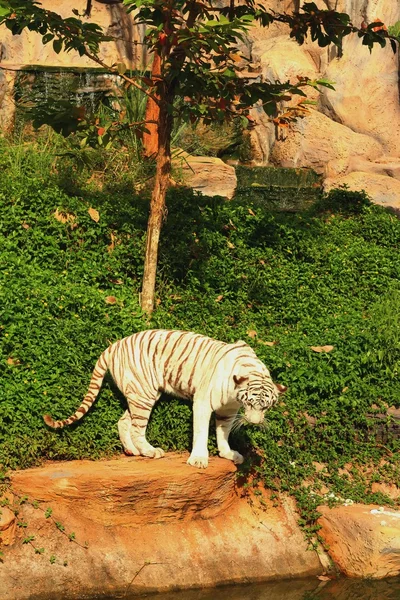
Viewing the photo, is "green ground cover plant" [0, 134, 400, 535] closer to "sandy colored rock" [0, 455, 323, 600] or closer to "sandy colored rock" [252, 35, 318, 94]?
"sandy colored rock" [0, 455, 323, 600]

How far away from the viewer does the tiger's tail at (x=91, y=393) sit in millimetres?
7266

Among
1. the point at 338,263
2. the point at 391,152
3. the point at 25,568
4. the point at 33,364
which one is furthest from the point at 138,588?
the point at 391,152

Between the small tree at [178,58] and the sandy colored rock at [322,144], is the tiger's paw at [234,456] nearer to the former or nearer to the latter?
the small tree at [178,58]

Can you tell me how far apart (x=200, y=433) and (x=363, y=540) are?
1501 mm

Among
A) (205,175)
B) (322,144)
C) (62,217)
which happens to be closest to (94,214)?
(62,217)

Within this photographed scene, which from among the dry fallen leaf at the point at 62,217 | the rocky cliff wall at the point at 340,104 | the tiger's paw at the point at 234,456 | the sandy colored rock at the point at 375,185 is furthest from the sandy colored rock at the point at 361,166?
the tiger's paw at the point at 234,456

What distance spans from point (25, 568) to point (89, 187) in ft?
17.9

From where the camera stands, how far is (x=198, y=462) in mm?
7223

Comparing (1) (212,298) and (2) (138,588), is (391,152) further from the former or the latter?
(2) (138,588)

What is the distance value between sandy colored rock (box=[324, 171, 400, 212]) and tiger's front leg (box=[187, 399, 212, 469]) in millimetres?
6289

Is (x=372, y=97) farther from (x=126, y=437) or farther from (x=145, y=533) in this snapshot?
(x=145, y=533)

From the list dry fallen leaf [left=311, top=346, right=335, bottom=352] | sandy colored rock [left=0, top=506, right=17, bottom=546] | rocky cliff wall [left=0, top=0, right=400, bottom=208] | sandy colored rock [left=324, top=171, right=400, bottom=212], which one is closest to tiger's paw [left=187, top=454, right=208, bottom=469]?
sandy colored rock [left=0, top=506, right=17, bottom=546]

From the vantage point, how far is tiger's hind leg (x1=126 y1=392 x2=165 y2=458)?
7422mm

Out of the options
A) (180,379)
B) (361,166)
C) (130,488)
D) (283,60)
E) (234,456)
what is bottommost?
(130,488)
